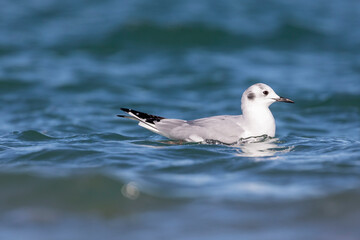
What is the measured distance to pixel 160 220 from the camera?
4543 mm

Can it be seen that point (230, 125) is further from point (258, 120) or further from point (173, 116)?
point (173, 116)

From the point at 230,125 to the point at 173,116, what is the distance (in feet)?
10.9

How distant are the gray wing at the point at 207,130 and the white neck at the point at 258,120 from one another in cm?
12

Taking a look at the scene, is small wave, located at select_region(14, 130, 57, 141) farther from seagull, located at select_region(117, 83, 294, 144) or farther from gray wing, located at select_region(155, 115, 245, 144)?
gray wing, located at select_region(155, 115, 245, 144)

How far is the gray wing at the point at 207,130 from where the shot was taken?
6969 millimetres

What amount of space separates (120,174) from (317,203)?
200 centimetres

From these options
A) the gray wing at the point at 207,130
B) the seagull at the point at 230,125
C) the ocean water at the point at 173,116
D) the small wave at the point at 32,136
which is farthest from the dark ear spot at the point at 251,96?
the small wave at the point at 32,136

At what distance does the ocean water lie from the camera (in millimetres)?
4602

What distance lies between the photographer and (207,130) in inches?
275

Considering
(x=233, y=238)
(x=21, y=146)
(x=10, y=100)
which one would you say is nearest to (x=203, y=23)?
(x=10, y=100)

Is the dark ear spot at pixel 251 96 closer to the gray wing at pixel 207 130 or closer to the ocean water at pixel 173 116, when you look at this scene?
the gray wing at pixel 207 130

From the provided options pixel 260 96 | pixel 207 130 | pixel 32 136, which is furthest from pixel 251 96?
pixel 32 136

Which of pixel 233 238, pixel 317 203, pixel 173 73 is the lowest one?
pixel 233 238

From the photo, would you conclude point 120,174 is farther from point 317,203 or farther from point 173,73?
point 173,73
